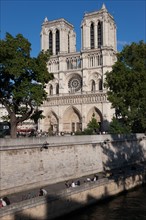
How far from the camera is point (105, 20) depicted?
2756 inches

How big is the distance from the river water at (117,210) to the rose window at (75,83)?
46748 millimetres

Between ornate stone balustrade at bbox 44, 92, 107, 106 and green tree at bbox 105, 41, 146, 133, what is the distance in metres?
22.9

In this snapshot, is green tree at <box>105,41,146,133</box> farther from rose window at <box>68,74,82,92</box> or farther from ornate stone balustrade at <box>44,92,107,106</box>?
rose window at <box>68,74,82,92</box>

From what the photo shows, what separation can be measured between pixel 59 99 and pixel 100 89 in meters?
9.00

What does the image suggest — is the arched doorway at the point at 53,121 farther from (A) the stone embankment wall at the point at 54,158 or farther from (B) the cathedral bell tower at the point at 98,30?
(A) the stone embankment wall at the point at 54,158

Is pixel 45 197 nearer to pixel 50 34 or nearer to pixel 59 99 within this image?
pixel 59 99

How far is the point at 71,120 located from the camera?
7281 cm

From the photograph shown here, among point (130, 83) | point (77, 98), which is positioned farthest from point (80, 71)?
point (130, 83)

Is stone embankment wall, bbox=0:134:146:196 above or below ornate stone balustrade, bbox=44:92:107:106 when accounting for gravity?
below

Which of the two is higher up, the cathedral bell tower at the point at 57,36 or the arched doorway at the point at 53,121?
the cathedral bell tower at the point at 57,36

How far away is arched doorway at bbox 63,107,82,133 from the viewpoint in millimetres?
71713

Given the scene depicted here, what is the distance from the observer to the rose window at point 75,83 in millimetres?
→ 73125

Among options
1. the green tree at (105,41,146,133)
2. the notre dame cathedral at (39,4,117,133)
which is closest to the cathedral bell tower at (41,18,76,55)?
the notre dame cathedral at (39,4,117,133)

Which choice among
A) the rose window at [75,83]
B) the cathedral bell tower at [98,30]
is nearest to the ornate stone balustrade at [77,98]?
the rose window at [75,83]
